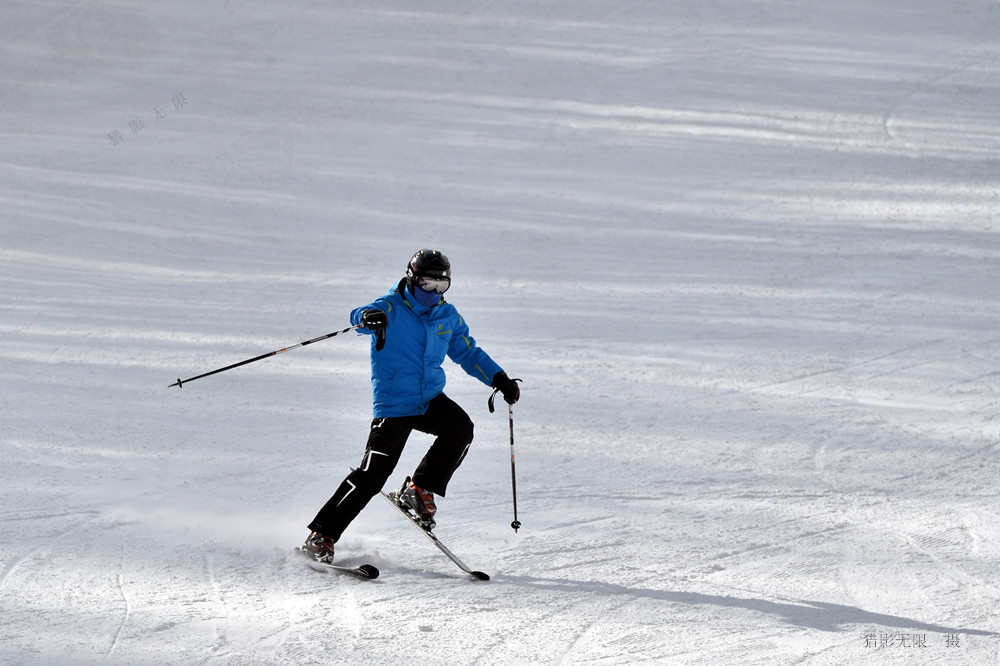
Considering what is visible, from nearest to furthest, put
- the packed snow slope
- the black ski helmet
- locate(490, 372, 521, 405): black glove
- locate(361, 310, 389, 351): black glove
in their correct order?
the packed snow slope < locate(361, 310, 389, 351): black glove < the black ski helmet < locate(490, 372, 521, 405): black glove

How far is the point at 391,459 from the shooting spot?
497 cm

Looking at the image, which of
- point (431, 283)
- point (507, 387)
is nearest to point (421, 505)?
point (507, 387)

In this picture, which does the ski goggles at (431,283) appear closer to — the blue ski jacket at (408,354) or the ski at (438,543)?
the blue ski jacket at (408,354)

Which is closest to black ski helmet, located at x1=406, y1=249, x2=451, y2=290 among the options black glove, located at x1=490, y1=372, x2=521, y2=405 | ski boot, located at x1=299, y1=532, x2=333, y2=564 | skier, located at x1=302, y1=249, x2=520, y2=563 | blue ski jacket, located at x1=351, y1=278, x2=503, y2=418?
skier, located at x1=302, y1=249, x2=520, y2=563

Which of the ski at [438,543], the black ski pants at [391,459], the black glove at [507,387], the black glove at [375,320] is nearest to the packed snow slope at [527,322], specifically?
the ski at [438,543]

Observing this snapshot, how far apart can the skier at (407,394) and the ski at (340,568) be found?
3 cm

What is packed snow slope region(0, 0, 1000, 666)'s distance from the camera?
4.52 metres

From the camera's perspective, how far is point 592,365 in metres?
8.20

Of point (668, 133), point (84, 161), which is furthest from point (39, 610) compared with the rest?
point (668, 133)

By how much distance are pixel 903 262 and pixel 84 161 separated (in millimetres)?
10407

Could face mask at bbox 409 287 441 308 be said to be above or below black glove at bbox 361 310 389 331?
above

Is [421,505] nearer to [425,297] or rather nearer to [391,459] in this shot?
[391,459]

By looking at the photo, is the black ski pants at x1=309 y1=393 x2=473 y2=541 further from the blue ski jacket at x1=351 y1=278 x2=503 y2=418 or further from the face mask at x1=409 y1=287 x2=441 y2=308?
the face mask at x1=409 y1=287 x2=441 y2=308

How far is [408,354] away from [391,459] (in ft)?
1.67
